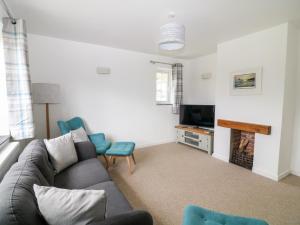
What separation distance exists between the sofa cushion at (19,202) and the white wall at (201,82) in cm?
409

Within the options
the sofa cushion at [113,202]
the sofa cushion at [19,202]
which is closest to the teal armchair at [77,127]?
the sofa cushion at [113,202]

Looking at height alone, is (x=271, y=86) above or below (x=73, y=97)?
above

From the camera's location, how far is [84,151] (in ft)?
7.81

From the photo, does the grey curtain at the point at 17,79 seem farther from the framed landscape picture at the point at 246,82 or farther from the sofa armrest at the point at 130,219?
the framed landscape picture at the point at 246,82

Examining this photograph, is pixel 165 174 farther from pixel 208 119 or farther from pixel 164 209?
pixel 208 119

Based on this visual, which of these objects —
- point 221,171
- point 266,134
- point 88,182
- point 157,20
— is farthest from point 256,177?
point 157,20

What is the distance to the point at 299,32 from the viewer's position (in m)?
2.62

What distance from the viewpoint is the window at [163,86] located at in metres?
4.53

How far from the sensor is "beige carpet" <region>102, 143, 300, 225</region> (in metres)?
1.87

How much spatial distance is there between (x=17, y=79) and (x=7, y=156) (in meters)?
1.05

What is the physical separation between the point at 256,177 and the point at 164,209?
5.76 ft

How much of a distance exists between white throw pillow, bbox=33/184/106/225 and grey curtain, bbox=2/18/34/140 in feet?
5.55

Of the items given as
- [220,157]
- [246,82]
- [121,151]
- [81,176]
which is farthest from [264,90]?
[81,176]

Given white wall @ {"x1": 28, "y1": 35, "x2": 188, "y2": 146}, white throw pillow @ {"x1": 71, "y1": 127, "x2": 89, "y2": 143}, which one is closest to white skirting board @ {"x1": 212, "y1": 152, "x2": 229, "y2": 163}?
white wall @ {"x1": 28, "y1": 35, "x2": 188, "y2": 146}
